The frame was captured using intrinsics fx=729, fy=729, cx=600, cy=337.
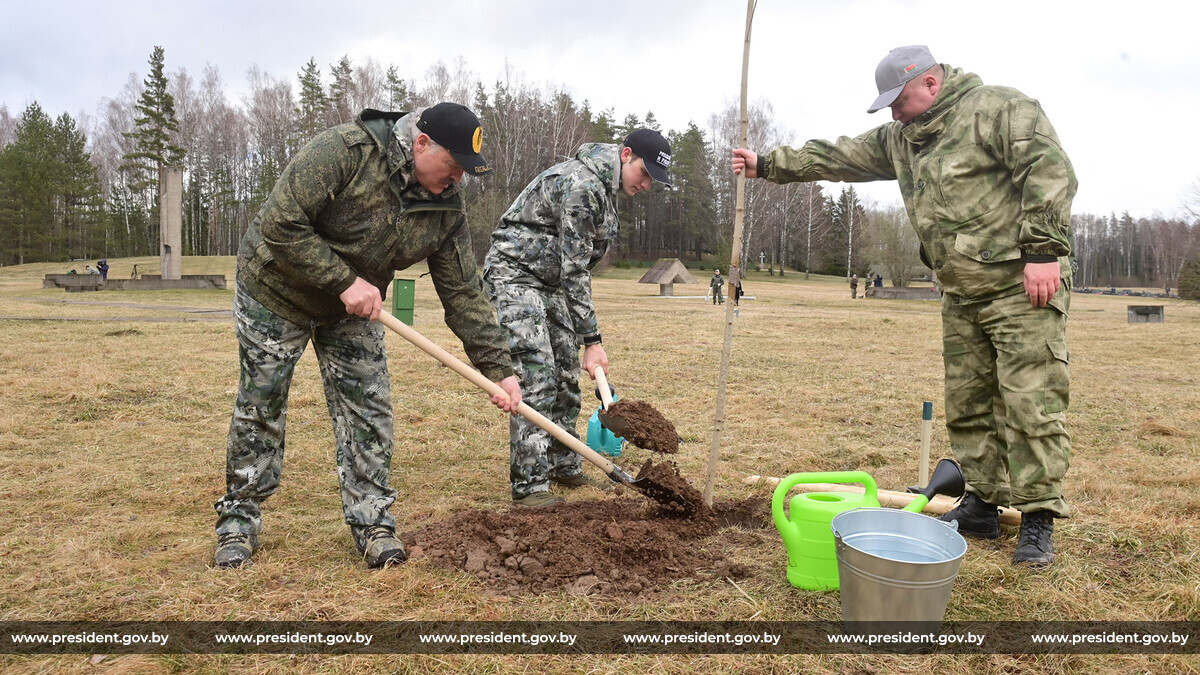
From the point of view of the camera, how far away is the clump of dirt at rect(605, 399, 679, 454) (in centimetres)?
467

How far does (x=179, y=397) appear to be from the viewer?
7.14m

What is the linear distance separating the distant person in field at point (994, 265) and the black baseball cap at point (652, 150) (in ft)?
1.96

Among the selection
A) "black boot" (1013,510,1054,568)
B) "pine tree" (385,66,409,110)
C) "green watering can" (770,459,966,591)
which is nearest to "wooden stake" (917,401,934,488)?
"black boot" (1013,510,1054,568)

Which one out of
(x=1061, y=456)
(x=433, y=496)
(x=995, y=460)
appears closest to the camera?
(x=1061, y=456)

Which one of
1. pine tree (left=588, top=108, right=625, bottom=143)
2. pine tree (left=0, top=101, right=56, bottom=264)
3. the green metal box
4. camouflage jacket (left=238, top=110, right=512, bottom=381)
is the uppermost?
pine tree (left=588, top=108, right=625, bottom=143)

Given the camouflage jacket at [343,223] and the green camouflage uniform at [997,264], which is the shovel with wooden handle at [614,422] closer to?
the camouflage jacket at [343,223]

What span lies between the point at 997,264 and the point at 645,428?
2.24 m

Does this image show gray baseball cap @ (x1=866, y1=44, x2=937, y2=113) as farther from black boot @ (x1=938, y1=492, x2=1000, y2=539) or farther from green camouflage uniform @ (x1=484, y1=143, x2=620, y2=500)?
black boot @ (x1=938, y1=492, x2=1000, y2=539)

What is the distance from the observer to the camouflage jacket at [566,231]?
431 centimetres

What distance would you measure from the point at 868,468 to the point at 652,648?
3.27m

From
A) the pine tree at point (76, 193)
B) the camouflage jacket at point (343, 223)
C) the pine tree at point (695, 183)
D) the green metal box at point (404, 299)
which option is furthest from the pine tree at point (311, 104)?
the camouflage jacket at point (343, 223)

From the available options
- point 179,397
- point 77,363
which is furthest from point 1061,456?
point 77,363

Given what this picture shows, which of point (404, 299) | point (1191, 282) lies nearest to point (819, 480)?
point (404, 299)

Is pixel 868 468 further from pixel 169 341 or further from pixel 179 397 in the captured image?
pixel 169 341
